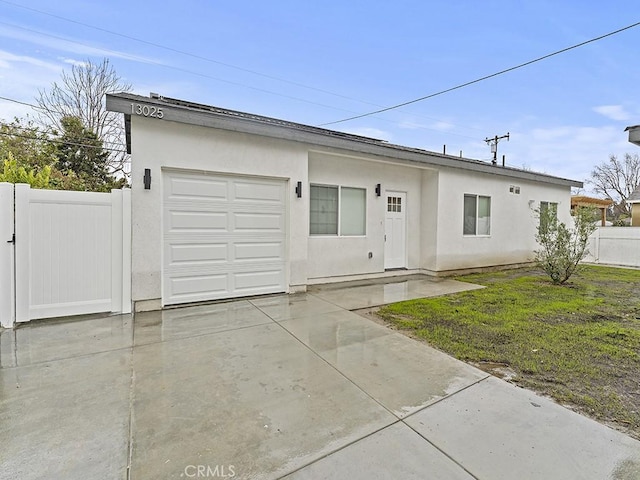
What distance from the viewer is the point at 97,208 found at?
487 centimetres

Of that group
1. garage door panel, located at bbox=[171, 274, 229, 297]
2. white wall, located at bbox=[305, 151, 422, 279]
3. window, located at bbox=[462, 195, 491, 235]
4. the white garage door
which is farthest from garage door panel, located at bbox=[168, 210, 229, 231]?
window, located at bbox=[462, 195, 491, 235]

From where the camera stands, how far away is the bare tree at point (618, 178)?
29078 millimetres

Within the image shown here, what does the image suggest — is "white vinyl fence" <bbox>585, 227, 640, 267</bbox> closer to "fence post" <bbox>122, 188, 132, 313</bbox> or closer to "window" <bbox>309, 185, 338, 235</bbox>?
"window" <bbox>309, 185, 338, 235</bbox>

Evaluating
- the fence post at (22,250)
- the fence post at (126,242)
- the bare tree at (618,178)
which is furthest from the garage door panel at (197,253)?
the bare tree at (618,178)

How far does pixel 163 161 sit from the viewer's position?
208 inches

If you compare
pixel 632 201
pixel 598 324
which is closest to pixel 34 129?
pixel 598 324

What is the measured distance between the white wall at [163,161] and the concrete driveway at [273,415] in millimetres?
1379

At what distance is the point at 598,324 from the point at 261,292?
223 inches

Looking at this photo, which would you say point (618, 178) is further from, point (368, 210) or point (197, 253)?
point (197, 253)

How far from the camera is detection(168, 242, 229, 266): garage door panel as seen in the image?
5.52 meters

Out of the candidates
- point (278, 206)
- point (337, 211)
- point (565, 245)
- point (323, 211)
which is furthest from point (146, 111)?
point (565, 245)

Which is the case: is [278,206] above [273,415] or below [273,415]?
above

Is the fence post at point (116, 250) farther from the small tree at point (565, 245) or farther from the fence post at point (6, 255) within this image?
the small tree at point (565, 245)

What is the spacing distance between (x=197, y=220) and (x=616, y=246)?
1579 cm
